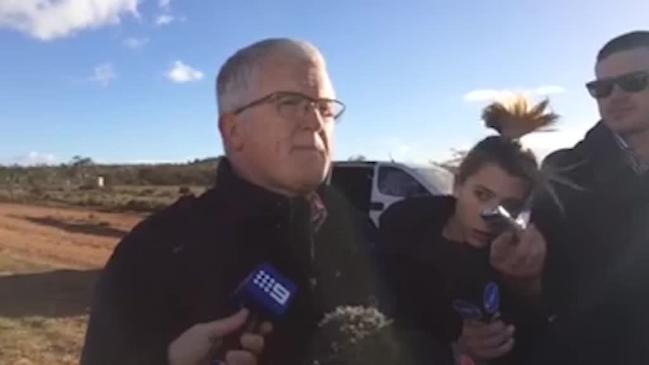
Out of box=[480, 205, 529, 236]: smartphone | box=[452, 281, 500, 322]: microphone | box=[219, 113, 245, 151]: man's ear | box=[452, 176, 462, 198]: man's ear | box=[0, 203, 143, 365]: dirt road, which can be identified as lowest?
box=[0, 203, 143, 365]: dirt road

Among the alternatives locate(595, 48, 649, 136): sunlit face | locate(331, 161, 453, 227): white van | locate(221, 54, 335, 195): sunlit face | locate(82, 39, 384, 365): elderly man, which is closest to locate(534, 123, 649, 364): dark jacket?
locate(595, 48, 649, 136): sunlit face

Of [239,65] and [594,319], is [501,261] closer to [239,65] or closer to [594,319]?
[594,319]

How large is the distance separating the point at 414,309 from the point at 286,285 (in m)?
0.43

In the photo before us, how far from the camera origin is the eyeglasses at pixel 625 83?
3041 millimetres

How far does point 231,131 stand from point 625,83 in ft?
5.22

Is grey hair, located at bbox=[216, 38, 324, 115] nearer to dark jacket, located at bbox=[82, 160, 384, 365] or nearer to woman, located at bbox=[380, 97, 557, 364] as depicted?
dark jacket, located at bbox=[82, 160, 384, 365]

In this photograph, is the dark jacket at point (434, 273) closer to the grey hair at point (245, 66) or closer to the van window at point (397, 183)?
the grey hair at point (245, 66)

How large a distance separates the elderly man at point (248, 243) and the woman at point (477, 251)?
0.21 meters

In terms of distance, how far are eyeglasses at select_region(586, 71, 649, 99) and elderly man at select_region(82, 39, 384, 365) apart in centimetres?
132

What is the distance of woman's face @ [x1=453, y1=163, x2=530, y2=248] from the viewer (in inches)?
112

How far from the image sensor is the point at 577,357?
2.37 meters

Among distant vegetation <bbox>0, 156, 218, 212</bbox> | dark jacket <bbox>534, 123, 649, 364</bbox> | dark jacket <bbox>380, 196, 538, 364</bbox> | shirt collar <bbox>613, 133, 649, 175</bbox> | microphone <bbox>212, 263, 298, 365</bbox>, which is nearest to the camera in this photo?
A: microphone <bbox>212, 263, 298, 365</bbox>

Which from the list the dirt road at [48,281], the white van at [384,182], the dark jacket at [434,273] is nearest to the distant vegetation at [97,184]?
the dirt road at [48,281]

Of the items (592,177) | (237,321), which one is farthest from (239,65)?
(592,177)
